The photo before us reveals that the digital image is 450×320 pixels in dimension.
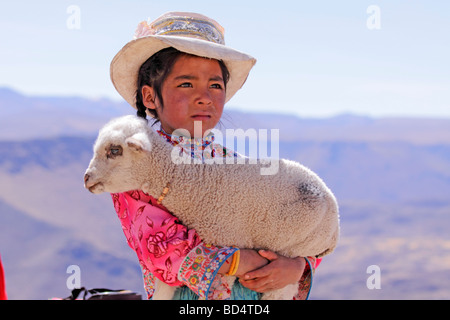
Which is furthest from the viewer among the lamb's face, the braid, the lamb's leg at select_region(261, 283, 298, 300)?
the braid

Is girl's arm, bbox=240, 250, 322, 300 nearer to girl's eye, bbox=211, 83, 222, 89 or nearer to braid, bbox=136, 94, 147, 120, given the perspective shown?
girl's eye, bbox=211, 83, 222, 89

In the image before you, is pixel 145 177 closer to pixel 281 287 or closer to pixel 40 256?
Result: pixel 281 287

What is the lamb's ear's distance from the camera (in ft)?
5.59

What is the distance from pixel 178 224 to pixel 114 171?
0.26 m

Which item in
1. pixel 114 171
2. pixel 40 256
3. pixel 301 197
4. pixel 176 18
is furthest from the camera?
pixel 40 256

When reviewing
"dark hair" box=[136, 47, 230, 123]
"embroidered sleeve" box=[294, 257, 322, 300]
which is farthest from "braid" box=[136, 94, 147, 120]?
"embroidered sleeve" box=[294, 257, 322, 300]

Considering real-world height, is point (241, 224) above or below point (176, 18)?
below

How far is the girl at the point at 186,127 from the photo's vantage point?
67.6 inches

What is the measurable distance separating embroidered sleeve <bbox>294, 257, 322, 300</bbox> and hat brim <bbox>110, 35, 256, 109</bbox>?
0.79 m

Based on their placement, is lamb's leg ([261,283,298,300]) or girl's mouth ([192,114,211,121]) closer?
lamb's leg ([261,283,298,300])

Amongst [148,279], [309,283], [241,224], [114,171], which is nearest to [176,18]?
[114,171]

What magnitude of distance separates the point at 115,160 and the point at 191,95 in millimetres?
422

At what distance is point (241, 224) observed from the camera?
5.91ft

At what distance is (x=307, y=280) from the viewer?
1.98m
